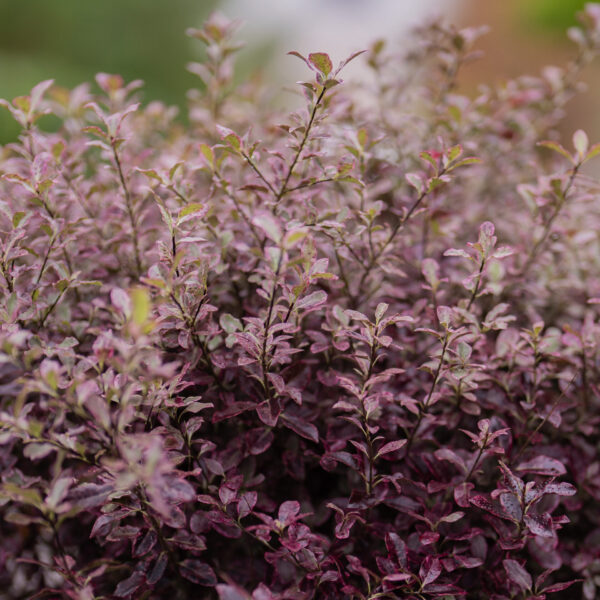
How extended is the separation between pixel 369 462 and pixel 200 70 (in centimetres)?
133

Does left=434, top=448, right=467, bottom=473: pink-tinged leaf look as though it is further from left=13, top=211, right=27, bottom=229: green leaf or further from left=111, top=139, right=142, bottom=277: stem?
left=13, top=211, right=27, bottom=229: green leaf

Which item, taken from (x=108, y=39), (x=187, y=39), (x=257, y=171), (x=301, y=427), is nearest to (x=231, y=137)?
(x=257, y=171)

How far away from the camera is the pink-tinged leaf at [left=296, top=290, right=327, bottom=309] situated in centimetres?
110

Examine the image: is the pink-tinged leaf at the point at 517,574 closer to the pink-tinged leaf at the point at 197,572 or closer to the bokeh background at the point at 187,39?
the pink-tinged leaf at the point at 197,572

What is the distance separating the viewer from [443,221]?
1.65 meters

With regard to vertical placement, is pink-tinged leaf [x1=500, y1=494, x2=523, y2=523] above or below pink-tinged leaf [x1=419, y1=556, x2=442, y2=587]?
above

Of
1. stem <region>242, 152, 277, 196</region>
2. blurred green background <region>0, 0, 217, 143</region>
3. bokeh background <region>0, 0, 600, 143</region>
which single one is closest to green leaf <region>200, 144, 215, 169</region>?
stem <region>242, 152, 277, 196</region>

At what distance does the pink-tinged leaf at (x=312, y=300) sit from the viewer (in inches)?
43.4

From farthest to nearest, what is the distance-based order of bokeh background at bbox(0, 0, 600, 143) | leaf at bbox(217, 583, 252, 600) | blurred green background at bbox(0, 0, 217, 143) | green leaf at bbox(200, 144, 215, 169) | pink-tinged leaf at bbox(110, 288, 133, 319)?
blurred green background at bbox(0, 0, 217, 143) → bokeh background at bbox(0, 0, 600, 143) → green leaf at bbox(200, 144, 215, 169) → pink-tinged leaf at bbox(110, 288, 133, 319) → leaf at bbox(217, 583, 252, 600)

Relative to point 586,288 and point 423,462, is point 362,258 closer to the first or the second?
point 423,462

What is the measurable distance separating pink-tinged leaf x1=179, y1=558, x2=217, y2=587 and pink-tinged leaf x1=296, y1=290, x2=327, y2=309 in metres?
0.54

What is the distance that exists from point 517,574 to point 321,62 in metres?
1.05

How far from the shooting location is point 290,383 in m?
1.23

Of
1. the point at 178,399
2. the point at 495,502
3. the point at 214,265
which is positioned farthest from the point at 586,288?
the point at 178,399
